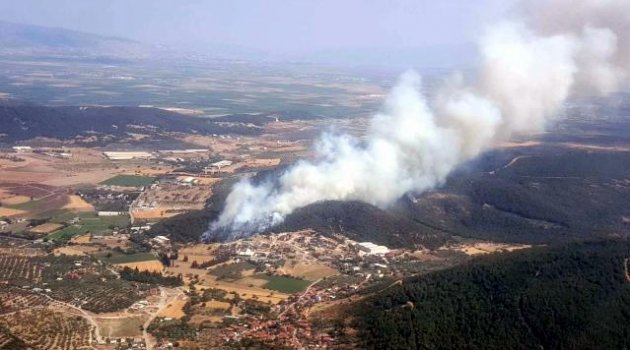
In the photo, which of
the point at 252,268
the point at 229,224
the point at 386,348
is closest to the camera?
the point at 386,348

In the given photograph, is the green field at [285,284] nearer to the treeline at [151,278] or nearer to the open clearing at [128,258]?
the treeline at [151,278]

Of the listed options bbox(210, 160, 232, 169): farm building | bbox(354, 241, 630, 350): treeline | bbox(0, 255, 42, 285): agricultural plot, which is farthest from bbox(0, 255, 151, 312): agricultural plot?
bbox(210, 160, 232, 169): farm building

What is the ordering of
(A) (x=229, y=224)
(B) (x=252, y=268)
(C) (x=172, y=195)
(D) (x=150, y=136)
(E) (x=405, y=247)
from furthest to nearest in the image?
(D) (x=150, y=136) → (C) (x=172, y=195) → (A) (x=229, y=224) → (E) (x=405, y=247) → (B) (x=252, y=268)

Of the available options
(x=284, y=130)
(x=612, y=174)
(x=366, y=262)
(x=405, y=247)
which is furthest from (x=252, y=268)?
(x=284, y=130)

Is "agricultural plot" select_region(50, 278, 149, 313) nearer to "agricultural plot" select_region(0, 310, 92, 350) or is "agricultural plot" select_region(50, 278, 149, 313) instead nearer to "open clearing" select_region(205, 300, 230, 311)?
"agricultural plot" select_region(0, 310, 92, 350)

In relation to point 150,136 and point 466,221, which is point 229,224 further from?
point 150,136

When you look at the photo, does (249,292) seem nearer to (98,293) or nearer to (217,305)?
(217,305)

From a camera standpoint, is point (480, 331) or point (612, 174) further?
point (612, 174)
